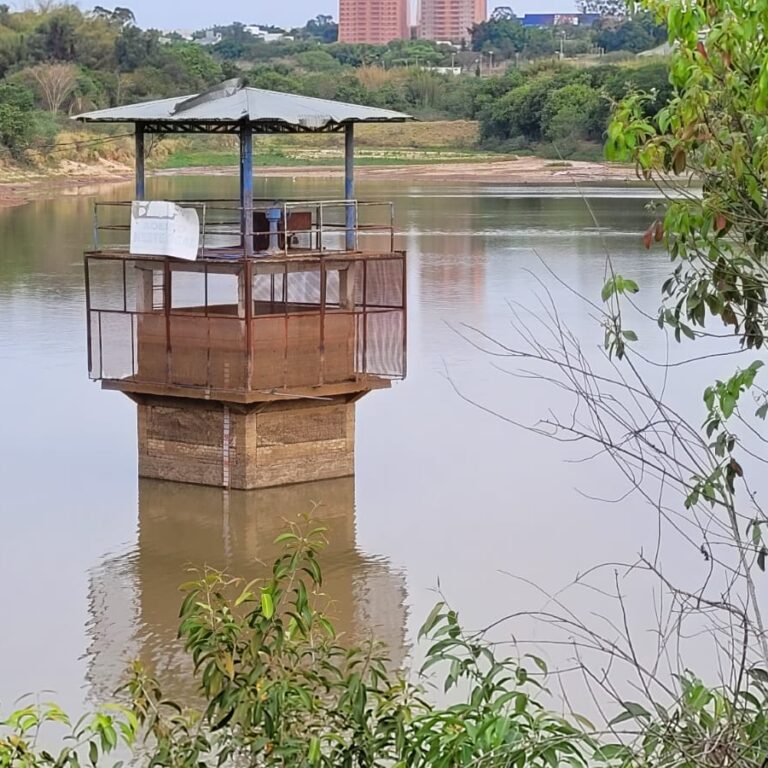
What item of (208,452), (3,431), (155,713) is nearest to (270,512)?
(208,452)

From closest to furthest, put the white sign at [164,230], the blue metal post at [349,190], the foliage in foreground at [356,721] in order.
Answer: the foliage in foreground at [356,721] → the white sign at [164,230] → the blue metal post at [349,190]

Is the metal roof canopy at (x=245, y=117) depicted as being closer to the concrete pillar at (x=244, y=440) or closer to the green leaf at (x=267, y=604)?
the concrete pillar at (x=244, y=440)

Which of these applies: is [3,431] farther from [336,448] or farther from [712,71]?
[712,71]

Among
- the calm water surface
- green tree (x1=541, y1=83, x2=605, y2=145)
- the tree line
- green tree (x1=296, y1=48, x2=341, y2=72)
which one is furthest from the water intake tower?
green tree (x1=296, y1=48, x2=341, y2=72)

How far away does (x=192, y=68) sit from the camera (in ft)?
292

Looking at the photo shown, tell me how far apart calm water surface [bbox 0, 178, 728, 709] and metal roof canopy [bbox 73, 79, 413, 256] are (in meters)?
2.70

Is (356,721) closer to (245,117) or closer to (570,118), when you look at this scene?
(245,117)

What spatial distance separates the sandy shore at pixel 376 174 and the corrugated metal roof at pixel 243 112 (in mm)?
45896

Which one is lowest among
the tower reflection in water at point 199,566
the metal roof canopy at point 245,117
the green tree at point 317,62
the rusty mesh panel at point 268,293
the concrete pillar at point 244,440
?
the tower reflection in water at point 199,566

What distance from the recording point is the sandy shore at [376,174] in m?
64.9

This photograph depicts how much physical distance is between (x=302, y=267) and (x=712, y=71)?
1104 centimetres

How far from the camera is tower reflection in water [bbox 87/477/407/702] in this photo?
12289 millimetres

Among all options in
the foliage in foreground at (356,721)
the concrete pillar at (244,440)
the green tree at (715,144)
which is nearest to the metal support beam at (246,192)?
the concrete pillar at (244,440)

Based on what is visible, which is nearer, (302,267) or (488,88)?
(302,267)
